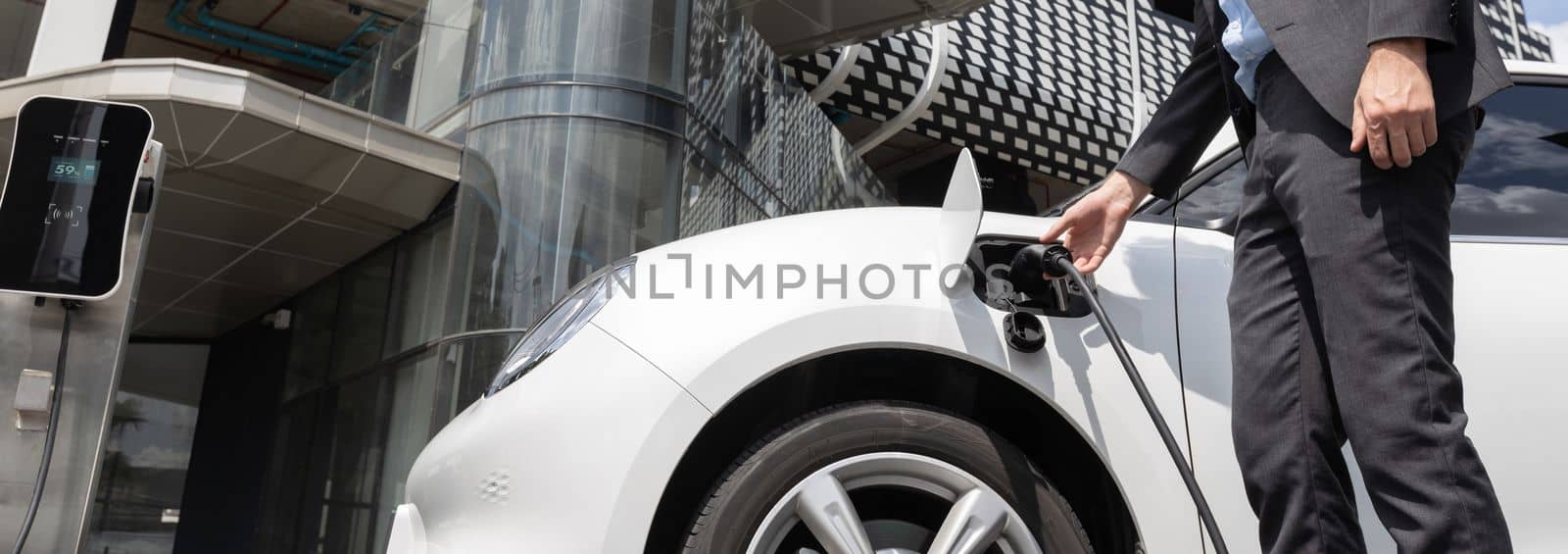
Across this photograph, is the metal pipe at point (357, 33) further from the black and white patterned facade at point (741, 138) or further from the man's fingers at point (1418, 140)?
the man's fingers at point (1418, 140)

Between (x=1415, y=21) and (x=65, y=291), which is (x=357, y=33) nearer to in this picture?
(x=65, y=291)

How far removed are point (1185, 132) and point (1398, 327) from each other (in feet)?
2.05

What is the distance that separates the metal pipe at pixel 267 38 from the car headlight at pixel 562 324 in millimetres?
13529

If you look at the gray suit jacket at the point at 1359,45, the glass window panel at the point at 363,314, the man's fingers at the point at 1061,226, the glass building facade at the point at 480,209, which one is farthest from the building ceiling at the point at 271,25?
the gray suit jacket at the point at 1359,45

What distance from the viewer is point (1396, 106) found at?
1148 millimetres

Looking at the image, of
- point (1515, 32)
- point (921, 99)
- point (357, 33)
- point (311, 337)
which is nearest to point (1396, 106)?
point (311, 337)

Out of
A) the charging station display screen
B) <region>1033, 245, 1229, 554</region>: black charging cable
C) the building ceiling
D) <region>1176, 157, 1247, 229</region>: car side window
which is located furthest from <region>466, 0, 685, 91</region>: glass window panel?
<region>1033, 245, 1229, 554</region>: black charging cable

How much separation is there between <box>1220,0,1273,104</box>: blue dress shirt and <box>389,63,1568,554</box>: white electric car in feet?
1.26

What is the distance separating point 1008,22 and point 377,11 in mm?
8382

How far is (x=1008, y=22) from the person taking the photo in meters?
14.6

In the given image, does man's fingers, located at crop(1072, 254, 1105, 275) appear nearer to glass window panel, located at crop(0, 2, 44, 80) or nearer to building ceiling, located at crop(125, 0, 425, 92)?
glass window panel, located at crop(0, 2, 44, 80)

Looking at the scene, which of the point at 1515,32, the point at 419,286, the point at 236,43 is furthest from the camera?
the point at 1515,32

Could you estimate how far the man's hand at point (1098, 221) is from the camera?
1.68 m

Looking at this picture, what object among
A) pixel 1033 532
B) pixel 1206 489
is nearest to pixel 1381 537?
pixel 1206 489
